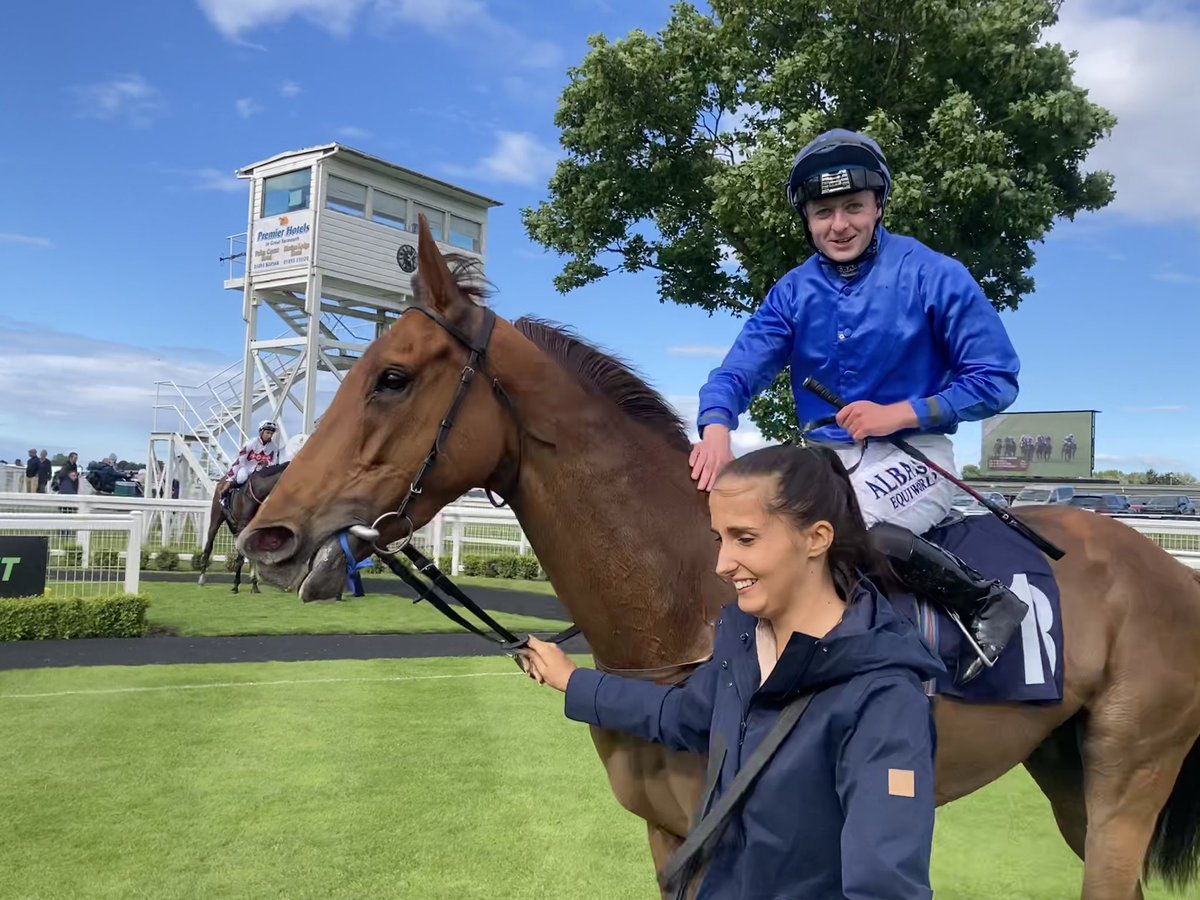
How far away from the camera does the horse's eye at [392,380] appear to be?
6.47 ft

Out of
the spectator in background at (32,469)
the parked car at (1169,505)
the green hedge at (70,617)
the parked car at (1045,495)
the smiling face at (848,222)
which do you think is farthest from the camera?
the parked car at (1169,505)

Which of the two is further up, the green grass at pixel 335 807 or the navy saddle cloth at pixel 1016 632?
the navy saddle cloth at pixel 1016 632

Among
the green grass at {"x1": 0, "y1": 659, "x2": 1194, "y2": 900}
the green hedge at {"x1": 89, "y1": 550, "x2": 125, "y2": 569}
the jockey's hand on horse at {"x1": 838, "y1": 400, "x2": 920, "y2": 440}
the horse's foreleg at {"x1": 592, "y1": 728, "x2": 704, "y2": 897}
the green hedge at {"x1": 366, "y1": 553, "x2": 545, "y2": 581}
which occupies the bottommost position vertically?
the green grass at {"x1": 0, "y1": 659, "x2": 1194, "y2": 900}

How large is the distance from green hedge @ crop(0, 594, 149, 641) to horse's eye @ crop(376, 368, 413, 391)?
8206mm

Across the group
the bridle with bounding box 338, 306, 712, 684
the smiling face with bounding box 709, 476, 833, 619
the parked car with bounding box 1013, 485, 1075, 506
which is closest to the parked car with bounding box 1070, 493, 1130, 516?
the parked car with bounding box 1013, 485, 1075, 506

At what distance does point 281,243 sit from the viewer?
→ 58.4ft

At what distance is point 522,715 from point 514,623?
4030 millimetres

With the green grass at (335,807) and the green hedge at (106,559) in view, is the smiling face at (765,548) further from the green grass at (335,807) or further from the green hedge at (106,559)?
the green hedge at (106,559)

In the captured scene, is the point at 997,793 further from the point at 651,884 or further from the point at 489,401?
the point at 489,401

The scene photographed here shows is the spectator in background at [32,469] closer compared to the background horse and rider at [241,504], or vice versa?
the background horse and rider at [241,504]

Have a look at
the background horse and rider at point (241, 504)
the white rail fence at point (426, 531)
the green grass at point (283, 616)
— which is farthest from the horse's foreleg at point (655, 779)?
the white rail fence at point (426, 531)

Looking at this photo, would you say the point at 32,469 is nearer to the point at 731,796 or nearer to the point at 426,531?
the point at 426,531

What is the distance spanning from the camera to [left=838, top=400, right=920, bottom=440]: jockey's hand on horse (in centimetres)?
193

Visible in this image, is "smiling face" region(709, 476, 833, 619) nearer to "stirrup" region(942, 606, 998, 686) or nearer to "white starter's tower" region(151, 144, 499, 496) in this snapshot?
"stirrup" region(942, 606, 998, 686)
